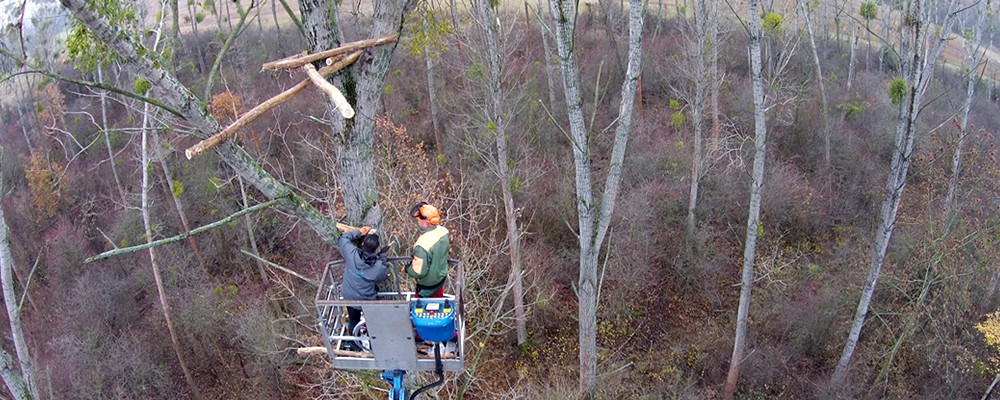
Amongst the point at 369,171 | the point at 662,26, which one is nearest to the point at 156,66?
the point at 369,171

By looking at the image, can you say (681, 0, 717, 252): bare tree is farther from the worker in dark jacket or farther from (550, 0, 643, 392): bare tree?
the worker in dark jacket

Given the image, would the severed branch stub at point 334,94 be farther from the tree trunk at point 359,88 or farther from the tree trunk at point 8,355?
the tree trunk at point 8,355

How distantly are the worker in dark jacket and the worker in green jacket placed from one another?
287 mm

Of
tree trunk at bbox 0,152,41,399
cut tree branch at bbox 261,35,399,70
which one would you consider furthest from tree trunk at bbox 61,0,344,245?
tree trunk at bbox 0,152,41,399

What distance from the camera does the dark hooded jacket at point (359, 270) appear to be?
17.1 ft

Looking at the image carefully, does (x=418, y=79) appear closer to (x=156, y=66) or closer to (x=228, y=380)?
(x=228, y=380)

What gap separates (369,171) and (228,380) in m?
13.3

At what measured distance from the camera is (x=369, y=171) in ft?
17.7

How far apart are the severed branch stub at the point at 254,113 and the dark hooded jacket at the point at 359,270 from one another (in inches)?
48.7

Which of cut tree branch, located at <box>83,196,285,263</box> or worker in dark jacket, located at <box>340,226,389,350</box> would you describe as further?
worker in dark jacket, located at <box>340,226,389,350</box>

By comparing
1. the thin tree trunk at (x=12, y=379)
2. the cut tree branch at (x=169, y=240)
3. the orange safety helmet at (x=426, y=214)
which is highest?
the cut tree branch at (x=169, y=240)

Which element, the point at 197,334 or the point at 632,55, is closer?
the point at 632,55

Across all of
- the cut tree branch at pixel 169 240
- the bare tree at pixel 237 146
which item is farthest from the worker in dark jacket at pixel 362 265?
the cut tree branch at pixel 169 240

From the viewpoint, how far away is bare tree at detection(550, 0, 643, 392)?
6.72 metres
